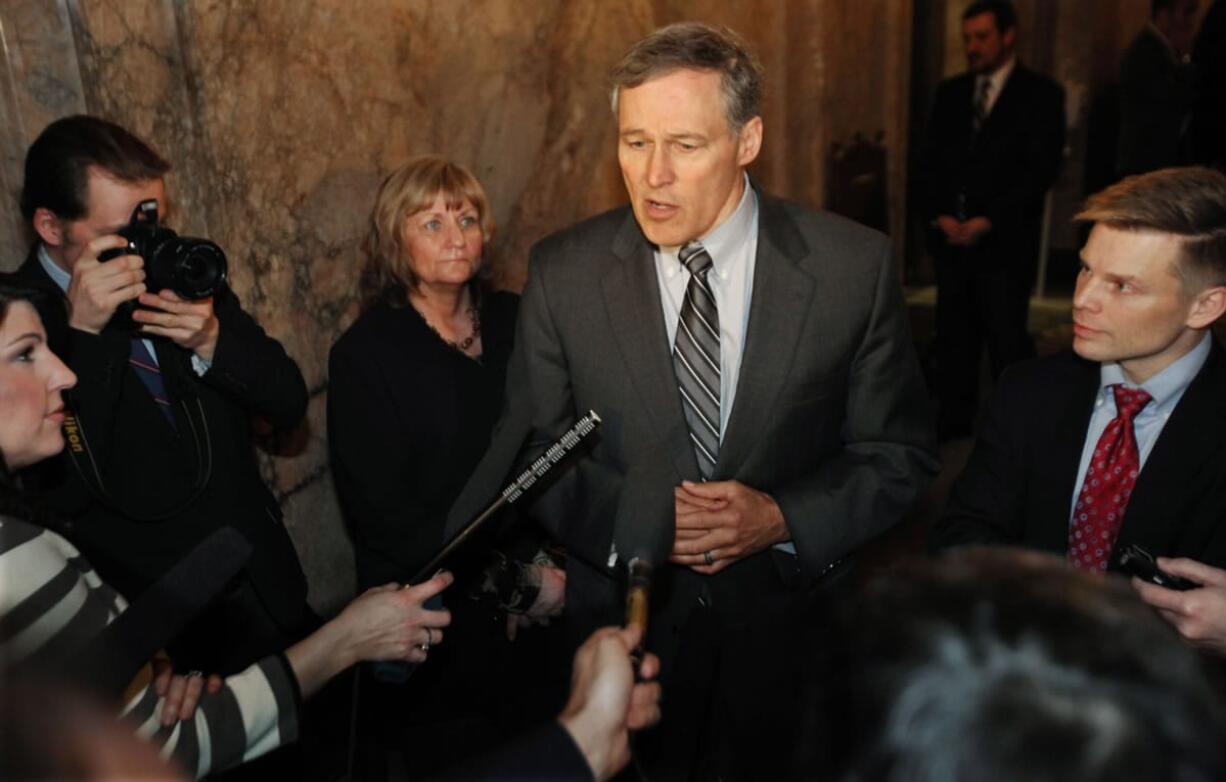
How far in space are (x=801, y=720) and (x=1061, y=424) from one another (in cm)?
141

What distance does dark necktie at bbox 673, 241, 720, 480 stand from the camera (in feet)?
7.57

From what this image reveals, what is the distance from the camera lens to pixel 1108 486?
216 cm

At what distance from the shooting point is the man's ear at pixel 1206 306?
218cm

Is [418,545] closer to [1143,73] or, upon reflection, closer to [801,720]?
[801,720]

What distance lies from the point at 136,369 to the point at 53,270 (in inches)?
10.9

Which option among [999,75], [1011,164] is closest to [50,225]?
[1011,164]

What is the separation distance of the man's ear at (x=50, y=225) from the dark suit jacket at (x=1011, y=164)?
3.93m

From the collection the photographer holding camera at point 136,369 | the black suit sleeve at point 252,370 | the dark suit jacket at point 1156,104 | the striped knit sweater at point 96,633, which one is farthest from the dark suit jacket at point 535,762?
the dark suit jacket at point 1156,104

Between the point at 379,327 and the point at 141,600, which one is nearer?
the point at 141,600

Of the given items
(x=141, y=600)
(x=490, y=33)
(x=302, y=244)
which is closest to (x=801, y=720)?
(x=141, y=600)

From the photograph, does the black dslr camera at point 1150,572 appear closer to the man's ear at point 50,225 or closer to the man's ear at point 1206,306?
the man's ear at point 1206,306

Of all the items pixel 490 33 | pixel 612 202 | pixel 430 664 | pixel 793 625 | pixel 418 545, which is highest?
pixel 490 33

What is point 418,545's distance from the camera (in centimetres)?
276

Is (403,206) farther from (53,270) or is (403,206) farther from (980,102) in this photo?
(980,102)
